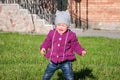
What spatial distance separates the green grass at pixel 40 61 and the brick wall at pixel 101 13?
16.7ft

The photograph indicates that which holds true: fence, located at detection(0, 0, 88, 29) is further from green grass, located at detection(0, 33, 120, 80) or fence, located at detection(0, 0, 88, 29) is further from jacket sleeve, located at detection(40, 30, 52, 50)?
jacket sleeve, located at detection(40, 30, 52, 50)

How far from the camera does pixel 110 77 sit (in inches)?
292

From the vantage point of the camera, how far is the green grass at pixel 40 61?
7434mm

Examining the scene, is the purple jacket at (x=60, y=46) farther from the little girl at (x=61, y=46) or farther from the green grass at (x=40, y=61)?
the green grass at (x=40, y=61)

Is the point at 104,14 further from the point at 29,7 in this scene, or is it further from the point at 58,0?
the point at 29,7

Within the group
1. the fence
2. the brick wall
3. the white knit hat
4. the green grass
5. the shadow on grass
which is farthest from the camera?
the brick wall

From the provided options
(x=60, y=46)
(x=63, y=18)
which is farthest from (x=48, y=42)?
(x=63, y=18)

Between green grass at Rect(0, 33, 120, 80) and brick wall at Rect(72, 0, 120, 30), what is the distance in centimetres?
510

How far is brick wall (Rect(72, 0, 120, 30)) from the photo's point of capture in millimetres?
17422

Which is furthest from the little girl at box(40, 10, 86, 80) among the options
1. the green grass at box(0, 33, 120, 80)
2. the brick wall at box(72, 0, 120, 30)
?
the brick wall at box(72, 0, 120, 30)

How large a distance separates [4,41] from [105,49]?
3368mm

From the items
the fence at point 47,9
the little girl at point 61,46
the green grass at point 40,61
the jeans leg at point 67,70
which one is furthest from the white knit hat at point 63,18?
the fence at point 47,9

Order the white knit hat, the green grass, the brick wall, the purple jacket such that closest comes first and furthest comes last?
the white knit hat
the purple jacket
the green grass
the brick wall

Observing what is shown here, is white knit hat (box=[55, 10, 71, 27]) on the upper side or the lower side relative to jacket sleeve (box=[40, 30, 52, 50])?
upper
